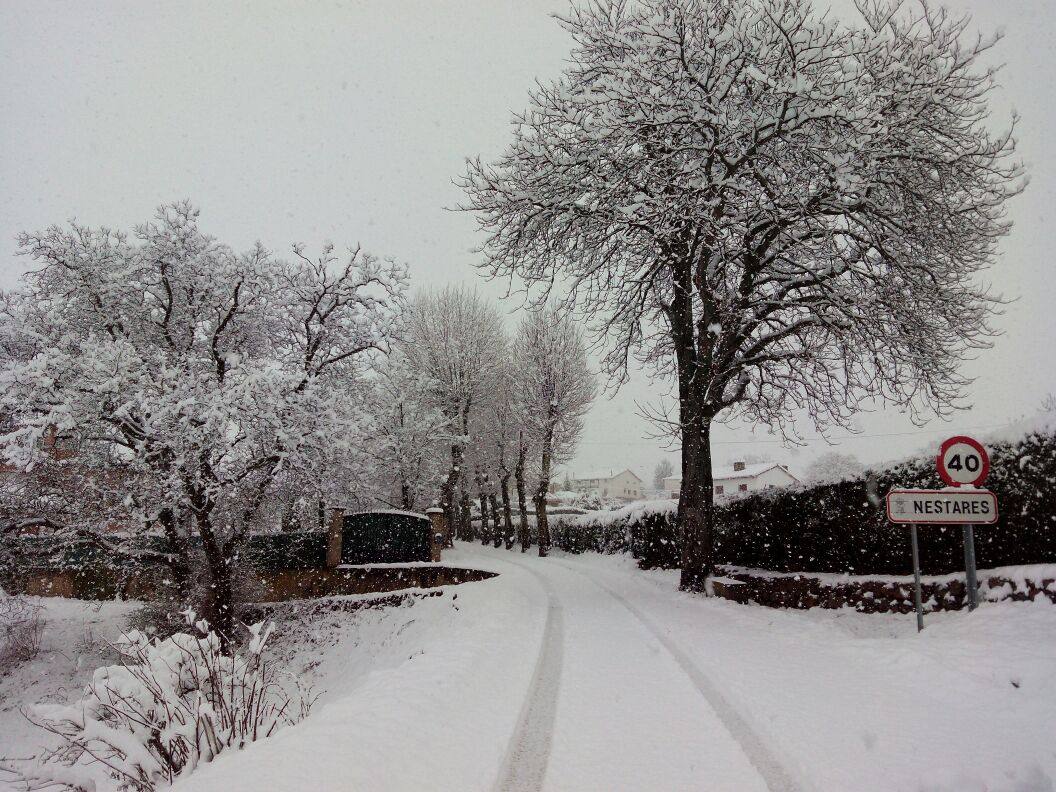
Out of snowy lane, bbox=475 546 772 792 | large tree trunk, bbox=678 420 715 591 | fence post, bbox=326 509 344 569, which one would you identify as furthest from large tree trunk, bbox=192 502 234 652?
large tree trunk, bbox=678 420 715 591

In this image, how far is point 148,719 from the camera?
3959mm

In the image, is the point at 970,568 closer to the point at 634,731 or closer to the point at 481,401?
the point at 634,731

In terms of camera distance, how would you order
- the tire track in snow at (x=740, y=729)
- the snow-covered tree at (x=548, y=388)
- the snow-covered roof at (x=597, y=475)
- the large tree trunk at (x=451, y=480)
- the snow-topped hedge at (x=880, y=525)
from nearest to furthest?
the tire track in snow at (x=740, y=729) → the snow-topped hedge at (x=880, y=525) → the snow-covered tree at (x=548, y=388) → the large tree trunk at (x=451, y=480) → the snow-covered roof at (x=597, y=475)

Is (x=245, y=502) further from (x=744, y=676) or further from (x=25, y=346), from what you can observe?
(x=744, y=676)

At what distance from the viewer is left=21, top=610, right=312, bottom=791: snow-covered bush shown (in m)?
3.64

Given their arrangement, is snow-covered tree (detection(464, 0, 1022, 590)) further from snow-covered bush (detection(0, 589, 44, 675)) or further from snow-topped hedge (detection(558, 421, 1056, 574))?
snow-covered bush (detection(0, 589, 44, 675))

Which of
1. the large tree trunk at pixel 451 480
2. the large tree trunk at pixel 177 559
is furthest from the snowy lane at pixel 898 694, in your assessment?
the large tree trunk at pixel 451 480

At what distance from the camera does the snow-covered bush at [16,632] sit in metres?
13.6

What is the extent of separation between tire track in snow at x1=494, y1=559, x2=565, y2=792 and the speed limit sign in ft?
16.5

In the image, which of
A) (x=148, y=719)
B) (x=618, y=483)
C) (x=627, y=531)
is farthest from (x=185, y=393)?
(x=618, y=483)

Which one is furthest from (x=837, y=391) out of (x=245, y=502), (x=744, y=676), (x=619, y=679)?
(x=245, y=502)

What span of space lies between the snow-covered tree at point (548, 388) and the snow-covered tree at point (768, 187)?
16.2 m

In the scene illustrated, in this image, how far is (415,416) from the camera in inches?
1271

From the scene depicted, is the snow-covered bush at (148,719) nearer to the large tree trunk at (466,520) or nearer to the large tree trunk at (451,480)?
the large tree trunk at (451,480)
